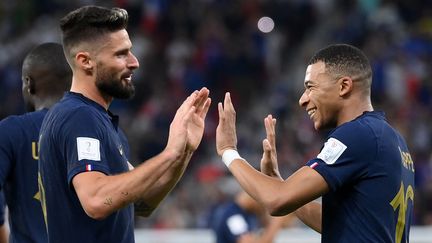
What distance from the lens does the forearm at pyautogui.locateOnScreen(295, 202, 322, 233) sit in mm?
5871

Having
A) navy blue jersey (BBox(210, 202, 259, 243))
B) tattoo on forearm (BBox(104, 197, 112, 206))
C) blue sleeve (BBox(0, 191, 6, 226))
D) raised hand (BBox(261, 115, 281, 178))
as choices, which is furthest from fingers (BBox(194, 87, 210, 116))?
navy blue jersey (BBox(210, 202, 259, 243))

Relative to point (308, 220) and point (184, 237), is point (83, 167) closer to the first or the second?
point (308, 220)

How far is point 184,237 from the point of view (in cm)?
1013

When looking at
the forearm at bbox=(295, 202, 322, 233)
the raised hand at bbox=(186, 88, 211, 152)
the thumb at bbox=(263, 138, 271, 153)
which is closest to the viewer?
the raised hand at bbox=(186, 88, 211, 152)

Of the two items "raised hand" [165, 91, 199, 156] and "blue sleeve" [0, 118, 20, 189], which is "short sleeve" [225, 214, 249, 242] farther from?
"raised hand" [165, 91, 199, 156]

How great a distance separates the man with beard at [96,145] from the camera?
4.91 m

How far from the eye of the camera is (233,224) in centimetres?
897

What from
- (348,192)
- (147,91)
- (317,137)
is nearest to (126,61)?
(348,192)

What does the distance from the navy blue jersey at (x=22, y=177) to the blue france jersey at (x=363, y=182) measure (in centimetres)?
176

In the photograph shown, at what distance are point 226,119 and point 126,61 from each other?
674 mm

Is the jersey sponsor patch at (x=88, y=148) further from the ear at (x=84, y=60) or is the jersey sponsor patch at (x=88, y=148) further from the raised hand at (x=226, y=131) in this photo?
the raised hand at (x=226, y=131)

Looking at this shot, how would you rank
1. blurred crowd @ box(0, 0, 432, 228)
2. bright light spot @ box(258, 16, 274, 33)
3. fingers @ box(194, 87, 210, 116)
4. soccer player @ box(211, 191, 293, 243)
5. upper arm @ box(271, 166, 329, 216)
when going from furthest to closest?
bright light spot @ box(258, 16, 274, 33) < blurred crowd @ box(0, 0, 432, 228) < soccer player @ box(211, 191, 293, 243) < fingers @ box(194, 87, 210, 116) < upper arm @ box(271, 166, 329, 216)

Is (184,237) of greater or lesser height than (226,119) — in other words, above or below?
below

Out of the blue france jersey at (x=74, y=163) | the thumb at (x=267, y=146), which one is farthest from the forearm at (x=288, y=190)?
the blue france jersey at (x=74, y=163)
